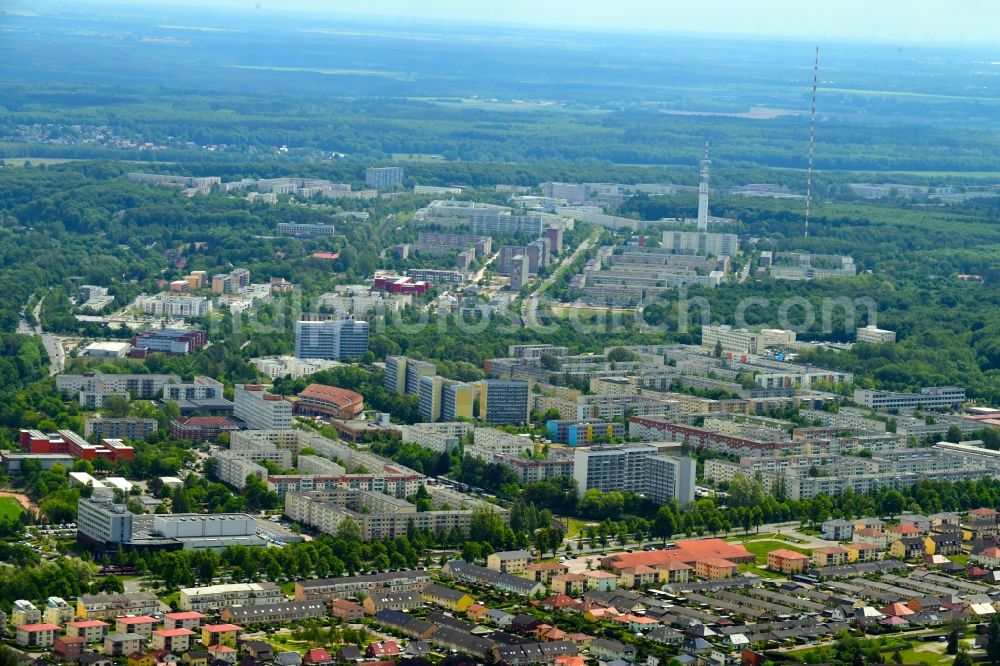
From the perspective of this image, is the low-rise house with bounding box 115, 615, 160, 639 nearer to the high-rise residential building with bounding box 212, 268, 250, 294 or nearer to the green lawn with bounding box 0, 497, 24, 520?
the green lawn with bounding box 0, 497, 24, 520

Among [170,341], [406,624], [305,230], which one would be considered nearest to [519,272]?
[305,230]

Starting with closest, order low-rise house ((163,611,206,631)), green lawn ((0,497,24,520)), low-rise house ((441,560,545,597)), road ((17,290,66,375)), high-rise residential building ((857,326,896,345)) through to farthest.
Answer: low-rise house ((163,611,206,631)) → low-rise house ((441,560,545,597)) → green lawn ((0,497,24,520)) → road ((17,290,66,375)) → high-rise residential building ((857,326,896,345))

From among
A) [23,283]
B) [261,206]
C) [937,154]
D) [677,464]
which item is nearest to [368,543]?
[677,464]

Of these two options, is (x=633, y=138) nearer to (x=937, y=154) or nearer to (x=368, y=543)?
(x=937, y=154)

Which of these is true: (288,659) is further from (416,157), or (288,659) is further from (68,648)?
(416,157)

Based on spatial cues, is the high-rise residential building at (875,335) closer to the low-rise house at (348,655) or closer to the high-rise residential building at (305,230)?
the high-rise residential building at (305,230)

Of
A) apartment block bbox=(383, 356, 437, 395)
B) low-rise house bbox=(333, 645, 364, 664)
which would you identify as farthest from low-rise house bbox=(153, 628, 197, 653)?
apartment block bbox=(383, 356, 437, 395)
